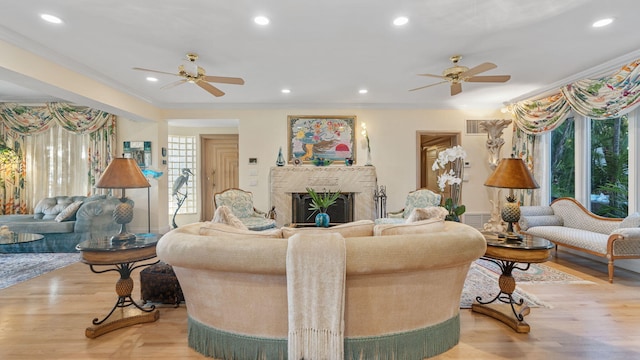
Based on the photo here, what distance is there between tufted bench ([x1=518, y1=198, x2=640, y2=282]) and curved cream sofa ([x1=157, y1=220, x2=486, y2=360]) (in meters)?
2.63

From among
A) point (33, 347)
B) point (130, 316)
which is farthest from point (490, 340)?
point (33, 347)

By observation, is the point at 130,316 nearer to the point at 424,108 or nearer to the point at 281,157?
the point at 281,157

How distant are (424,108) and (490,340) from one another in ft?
15.3

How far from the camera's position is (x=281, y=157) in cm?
569

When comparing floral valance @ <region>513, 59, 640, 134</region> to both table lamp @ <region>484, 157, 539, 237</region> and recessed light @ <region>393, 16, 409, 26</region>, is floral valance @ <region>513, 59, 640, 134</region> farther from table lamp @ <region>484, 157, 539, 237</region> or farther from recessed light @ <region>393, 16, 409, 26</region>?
recessed light @ <region>393, 16, 409, 26</region>

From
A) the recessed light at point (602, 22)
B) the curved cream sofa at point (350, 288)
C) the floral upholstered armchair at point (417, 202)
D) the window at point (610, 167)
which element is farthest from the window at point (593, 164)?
the curved cream sofa at point (350, 288)

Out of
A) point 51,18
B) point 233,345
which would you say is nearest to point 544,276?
point 233,345

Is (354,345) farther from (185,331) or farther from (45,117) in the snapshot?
(45,117)

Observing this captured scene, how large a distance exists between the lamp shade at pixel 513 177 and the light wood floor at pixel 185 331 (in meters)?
1.10

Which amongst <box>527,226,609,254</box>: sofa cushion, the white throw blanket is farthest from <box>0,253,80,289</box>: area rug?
<box>527,226,609,254</box>: sofa cushion

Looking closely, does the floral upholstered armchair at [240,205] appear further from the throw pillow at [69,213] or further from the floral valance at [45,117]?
the floral valance at [45,117]

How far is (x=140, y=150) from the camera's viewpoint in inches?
227

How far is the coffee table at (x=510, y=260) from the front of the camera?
2.22 m

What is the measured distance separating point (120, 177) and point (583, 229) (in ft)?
18.7
